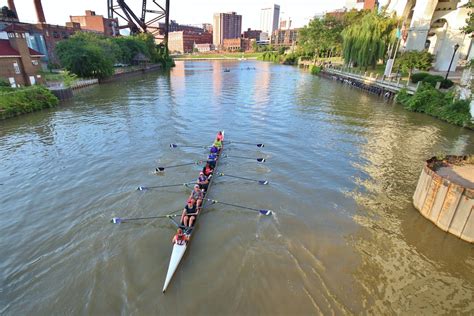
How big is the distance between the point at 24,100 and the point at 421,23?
2561 inches

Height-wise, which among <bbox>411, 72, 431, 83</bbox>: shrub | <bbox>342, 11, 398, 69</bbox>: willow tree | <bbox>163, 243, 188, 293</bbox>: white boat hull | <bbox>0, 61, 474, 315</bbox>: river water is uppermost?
<bbox>342, 11, 398, 69</bbox>: willow tree

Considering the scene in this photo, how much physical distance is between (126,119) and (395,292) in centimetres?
2709

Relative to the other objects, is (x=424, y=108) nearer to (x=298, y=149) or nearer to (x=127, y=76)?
(x=298, y=149)

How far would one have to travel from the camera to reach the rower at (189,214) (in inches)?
445

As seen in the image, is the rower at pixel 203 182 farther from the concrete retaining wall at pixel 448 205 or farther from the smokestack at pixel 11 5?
the smokestack at pixel 11 5

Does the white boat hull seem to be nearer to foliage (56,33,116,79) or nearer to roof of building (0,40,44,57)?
roof of building (0,40,44,57)

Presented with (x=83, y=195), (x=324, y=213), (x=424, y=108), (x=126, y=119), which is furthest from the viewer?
(x=424, y=108)

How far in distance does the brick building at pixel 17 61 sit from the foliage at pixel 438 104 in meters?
48.0

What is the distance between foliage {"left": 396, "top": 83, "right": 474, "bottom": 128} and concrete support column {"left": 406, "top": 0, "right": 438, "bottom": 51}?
26209 millimetres

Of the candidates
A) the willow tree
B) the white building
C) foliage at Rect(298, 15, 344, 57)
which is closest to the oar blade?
the willow tree

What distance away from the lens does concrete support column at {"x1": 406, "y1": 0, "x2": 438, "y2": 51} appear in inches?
1996

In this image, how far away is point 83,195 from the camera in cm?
1418

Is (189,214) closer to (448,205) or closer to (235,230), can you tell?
(235,230)

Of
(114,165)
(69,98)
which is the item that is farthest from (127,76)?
(114,165)
